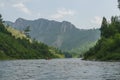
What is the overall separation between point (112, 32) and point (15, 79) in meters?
148

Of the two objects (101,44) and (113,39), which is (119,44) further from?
(101,44)

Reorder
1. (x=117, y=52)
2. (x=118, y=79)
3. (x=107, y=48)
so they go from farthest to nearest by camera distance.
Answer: (x=107, y=48)
(x=117, y=52)
(x=118, y=79)

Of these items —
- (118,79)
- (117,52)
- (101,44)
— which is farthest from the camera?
(101,44)

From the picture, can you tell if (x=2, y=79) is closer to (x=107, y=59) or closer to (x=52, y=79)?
(x=52, y=79)

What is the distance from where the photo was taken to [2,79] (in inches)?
2280

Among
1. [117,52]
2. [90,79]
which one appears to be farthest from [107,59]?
[90,79]

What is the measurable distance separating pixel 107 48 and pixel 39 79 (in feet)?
386

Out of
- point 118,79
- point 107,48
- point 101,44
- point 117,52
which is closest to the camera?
point 118,79

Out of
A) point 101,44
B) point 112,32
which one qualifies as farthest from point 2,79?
point 112,32

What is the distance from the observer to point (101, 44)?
189125 mm

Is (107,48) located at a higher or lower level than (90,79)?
higher

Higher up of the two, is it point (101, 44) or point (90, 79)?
point (101, 44)

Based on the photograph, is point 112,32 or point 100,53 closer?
point 100,53

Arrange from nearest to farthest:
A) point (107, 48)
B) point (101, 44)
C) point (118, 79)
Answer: point (118, 79), point (107, 48), point (101, 44)
